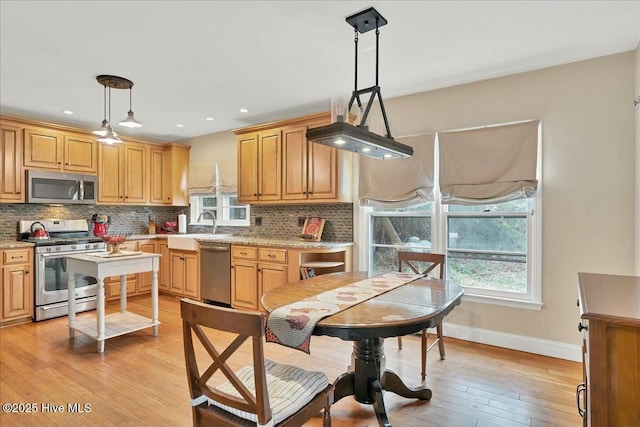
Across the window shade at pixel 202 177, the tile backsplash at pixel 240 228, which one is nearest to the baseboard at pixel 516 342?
the tile backsplash at pixel 240 228

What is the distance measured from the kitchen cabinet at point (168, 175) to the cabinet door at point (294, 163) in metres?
2.36

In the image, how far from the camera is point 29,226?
4.53 meters

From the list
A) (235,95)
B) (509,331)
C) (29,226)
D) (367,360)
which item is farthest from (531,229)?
(29,226)

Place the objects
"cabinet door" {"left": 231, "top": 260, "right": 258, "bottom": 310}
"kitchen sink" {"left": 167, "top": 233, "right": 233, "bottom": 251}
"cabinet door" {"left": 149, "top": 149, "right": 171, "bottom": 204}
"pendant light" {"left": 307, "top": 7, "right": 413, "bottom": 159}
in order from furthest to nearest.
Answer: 1. "cabinet door" {"left": 149, "top": 149, "right": 171, "bottom": 204}
2. "kitchen sink" {"left": 167, "top": 233, "right": 233, "bottom": 251}
3. "cabinet door" {"left": 231, "top": 260, "right": 258, "bottom": 310}
4. "pendant light" {"left": 307, "top": 7, "right": 413, "bottom": 159}

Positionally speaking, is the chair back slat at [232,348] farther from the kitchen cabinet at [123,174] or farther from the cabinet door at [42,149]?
the kitchen cabinet at [123,174]

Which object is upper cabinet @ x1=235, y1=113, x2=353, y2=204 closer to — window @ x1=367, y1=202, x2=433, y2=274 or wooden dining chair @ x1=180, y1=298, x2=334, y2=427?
window @ x1=367, y1=202, x2=433, y2=274

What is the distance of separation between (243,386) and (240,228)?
4.07 metres

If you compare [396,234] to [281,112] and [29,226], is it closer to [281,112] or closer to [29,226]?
[281,112]

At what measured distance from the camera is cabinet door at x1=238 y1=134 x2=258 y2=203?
15.1ft

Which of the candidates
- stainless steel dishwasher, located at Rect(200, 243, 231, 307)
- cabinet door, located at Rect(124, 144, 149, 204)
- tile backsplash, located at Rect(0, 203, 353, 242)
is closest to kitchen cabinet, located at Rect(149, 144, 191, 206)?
cabinet door, located at Rect(124, 144, 149, 204)

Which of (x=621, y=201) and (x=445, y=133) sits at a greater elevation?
(x=445, y=133)

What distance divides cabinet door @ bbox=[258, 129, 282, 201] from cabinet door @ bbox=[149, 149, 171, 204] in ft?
6.82

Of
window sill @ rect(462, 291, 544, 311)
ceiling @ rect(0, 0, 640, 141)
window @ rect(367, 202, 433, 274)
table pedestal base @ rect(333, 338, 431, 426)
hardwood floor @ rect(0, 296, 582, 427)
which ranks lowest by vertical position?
hardwood floor @ rect(0, 296, 582, 427)

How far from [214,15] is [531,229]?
3.05m
